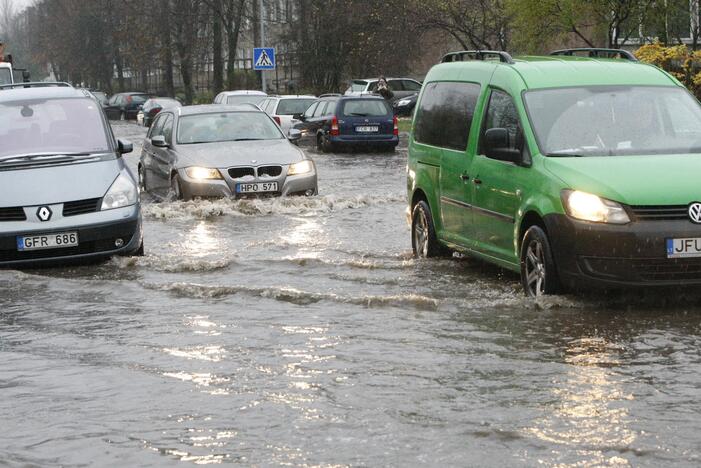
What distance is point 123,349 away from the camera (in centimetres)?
842

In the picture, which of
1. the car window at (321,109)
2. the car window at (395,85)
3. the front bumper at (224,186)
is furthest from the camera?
the car window at (395,85)

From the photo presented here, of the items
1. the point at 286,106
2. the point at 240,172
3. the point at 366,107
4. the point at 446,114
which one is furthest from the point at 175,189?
the point at 286,106

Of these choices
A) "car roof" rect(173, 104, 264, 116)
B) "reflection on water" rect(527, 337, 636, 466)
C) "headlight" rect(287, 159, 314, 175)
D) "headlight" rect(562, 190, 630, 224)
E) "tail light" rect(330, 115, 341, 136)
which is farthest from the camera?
"tail light" rect(330, 115, 341, 136)

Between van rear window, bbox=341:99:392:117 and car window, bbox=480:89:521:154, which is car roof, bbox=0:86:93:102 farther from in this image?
van rear window, bbox=341:99:392:117

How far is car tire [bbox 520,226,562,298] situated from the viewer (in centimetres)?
924

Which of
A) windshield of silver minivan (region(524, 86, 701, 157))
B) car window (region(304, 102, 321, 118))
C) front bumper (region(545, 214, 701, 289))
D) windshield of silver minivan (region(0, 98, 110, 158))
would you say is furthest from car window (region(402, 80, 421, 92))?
front bumper (region(545, 214, 701, 289))

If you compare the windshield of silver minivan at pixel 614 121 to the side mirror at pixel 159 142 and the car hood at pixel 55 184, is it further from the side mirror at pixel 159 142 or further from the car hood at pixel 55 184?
the side mirror at pixel 159 142

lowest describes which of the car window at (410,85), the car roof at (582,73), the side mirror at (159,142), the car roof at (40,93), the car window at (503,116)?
the car window at (410,85)

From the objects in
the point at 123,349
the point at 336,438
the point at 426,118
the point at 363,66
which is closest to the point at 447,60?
the point at 426,118

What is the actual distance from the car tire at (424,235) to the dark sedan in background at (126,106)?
2219 inches

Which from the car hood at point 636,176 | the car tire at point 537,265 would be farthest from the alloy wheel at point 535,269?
the car hood at point 636,176

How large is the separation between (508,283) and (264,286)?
1969 mm

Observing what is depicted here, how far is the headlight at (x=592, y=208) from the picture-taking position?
8.88 metres

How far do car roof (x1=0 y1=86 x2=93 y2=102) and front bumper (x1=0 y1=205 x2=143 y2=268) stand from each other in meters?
2.15
